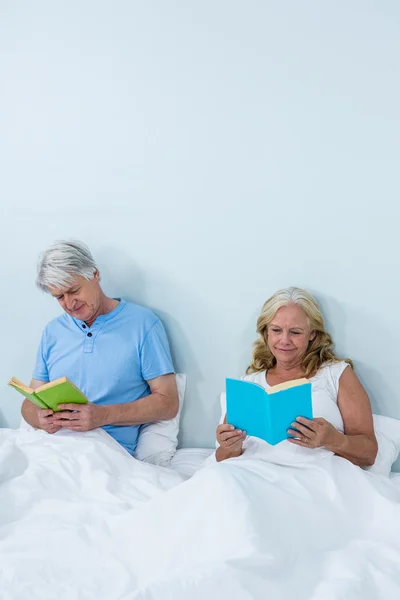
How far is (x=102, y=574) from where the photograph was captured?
5.07 ft

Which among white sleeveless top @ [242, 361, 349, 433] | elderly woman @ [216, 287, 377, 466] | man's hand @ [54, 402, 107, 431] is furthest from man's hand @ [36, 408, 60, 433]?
white sleeveless top @ [242, 361, 349, 433]

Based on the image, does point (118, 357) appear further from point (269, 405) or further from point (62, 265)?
point (269, 405)

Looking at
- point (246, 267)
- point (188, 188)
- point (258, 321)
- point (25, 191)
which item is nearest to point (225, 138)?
point (188, 188)

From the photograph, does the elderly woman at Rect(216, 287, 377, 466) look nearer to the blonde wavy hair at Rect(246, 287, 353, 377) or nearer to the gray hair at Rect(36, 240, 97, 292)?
the blonde wavy hair at Rect(246, 287, 353, 377)

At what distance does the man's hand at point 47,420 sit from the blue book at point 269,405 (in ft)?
2.17

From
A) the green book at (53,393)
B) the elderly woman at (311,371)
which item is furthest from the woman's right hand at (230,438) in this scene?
the green book at (53,393)

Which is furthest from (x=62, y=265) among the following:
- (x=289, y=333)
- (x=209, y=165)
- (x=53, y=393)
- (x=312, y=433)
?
(x=312, y=433)

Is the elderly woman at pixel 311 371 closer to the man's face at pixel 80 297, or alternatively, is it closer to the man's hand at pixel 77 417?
the man's hand at pixel 77 417

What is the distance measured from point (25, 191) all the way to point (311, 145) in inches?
46.9

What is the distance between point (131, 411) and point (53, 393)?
354 mm

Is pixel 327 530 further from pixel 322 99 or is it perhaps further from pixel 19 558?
pixel 322 99

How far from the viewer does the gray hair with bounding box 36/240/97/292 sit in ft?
7.72

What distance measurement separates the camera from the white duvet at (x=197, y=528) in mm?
1473

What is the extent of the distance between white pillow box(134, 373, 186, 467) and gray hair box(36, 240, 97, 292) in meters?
0.63
